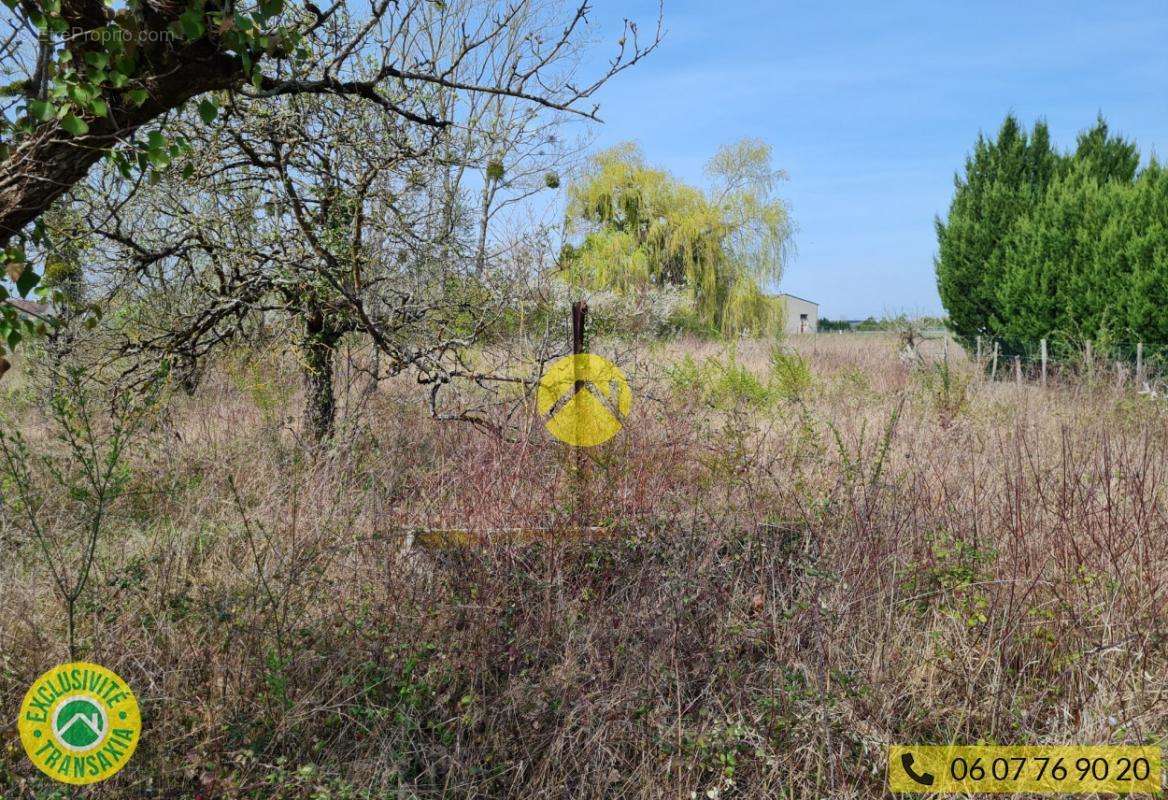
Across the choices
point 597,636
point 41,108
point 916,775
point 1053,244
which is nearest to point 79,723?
point 597,636

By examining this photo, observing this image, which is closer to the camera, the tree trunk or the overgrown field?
the overgrown field

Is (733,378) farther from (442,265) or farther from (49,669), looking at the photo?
(49,669)

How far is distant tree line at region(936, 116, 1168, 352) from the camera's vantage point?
11500mm

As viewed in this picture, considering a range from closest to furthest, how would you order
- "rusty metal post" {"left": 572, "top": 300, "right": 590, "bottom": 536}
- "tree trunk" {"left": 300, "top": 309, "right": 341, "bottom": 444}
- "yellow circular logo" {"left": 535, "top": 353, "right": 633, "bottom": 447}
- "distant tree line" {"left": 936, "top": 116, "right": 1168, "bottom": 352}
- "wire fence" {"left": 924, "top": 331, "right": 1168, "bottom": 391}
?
"rusty metal post" {"left": 572, "top": 300, "right": 590, "bottom": 536}
"yellow circular logo" {"left": 535, "top": 353, "right": 633, "bottom": 447}
"tree trunk" {"left": 300, "top": 309, "right": 341, "bottom": 444}
"wire fence" {"left": 924, "top": 331, "right": 1168, "bottom": 391}
"distant tree line" {"left": 936, "top": 116, "right": 1168, "bottom": 352}

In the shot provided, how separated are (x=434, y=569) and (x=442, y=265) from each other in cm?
257

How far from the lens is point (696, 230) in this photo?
67.1 feet

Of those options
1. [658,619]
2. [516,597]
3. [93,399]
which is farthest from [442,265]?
[658,619]

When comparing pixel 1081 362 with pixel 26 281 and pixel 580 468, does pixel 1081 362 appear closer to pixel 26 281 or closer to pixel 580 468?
pixel 580 468

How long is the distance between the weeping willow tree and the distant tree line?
5.48 m

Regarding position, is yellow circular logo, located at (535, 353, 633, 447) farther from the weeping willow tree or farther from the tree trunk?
the weeping willow tree

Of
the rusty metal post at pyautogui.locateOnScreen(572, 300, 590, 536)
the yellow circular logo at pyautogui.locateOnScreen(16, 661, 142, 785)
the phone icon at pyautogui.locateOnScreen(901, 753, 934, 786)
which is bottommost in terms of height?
the phone icon at pyautogui.locateOnScreen(901, 753, 934, 786)

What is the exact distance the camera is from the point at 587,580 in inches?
130

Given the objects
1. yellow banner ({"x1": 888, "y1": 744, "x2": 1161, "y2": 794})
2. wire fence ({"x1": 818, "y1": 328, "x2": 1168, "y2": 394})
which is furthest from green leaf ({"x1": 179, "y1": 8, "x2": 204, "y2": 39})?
wire fence ({"x1": 818, "y1": 328, "x2": 1168, "y2": 394})

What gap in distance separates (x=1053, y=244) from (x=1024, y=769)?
42.5 feet
